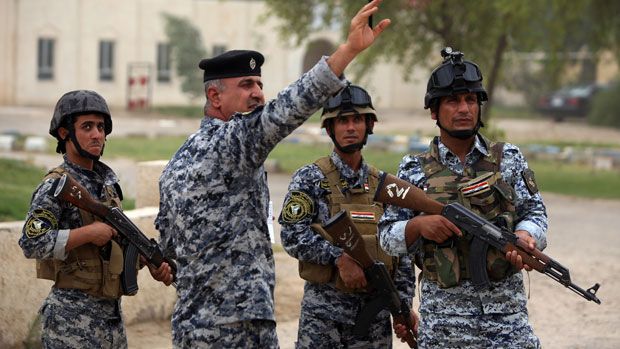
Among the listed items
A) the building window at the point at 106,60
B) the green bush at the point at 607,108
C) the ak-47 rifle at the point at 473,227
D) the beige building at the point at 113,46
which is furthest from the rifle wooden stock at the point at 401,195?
the building window at the point at 106,60

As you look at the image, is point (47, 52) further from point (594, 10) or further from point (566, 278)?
point (566, 278)

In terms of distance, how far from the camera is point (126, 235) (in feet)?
18.1

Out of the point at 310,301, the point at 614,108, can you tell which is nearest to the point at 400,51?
the point at 310,301

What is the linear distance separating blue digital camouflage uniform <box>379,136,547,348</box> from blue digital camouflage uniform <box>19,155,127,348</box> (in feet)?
4.89

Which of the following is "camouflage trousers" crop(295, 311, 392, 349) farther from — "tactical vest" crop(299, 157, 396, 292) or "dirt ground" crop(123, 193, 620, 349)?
"dirt ground" crop(123, 193, 620, 349)

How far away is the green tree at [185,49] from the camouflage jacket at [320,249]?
35.3m

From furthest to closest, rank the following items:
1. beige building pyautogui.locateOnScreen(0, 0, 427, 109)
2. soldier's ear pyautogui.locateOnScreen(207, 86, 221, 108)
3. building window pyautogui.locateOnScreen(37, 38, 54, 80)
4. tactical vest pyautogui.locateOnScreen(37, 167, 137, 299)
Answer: building window pyautogui.locateOnScreen(37, 38, 54, 80), beige building pyautogui.locateOnScreen(0, 0, 427, 109), tactical vest pyautogui.locateOnScreen(37, 167, 137, 299), soldier's ear pyautogui.locateOnScreen(207, 86, 221, 108)

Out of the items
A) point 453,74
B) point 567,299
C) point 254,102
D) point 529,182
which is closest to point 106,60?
point 567,299

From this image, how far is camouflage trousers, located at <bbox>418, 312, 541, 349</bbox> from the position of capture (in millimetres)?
4816

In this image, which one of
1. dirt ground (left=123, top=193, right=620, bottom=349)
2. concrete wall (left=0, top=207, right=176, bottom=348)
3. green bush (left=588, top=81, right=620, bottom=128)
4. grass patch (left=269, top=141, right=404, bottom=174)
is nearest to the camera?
concrete wall (left=0, top=207, right=176, bottom=348)

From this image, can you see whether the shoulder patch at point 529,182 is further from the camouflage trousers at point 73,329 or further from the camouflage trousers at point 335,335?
the camouflage trousers at point 73,329

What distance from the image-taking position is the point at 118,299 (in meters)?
5.66

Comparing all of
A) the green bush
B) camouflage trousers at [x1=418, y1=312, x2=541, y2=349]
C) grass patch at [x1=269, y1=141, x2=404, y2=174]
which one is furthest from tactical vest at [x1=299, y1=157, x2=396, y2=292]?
the green bush

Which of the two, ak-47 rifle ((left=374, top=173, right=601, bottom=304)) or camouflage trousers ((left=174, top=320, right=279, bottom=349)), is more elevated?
ak-47 rifle ((left=374, top=173, right=601, bottom=304))
